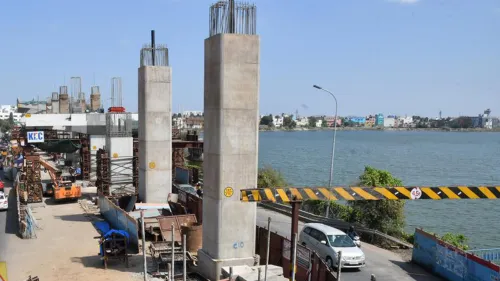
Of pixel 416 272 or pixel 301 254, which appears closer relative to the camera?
pixel 301 254

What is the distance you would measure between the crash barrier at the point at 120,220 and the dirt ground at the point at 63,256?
0.98 metres

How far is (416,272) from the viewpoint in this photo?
18.3m

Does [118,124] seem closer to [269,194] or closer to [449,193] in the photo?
[269,194]

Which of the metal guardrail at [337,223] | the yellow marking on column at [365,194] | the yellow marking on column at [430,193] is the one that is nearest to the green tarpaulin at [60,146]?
the metal guardrail at [337,223]

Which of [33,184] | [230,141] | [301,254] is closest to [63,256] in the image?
[230,141]

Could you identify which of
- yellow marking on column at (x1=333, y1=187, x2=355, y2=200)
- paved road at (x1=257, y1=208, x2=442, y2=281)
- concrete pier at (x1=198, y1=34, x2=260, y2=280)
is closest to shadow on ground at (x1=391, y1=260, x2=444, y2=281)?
paved road at (x1=257, y1=208, x2=442, y2=281)

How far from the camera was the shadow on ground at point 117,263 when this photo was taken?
1766 cm

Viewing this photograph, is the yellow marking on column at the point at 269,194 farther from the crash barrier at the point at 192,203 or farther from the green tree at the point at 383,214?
the green tree at the point at 383,214

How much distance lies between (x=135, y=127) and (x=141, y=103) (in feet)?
87.0

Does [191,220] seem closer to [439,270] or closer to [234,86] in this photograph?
[234,86]

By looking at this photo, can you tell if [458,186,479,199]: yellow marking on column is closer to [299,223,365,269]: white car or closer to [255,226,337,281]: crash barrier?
[255,226,337,281]: crash barrier

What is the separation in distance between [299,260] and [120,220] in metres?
11.1

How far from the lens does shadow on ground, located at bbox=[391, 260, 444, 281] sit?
17.6 metres

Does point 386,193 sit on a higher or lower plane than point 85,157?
higher
